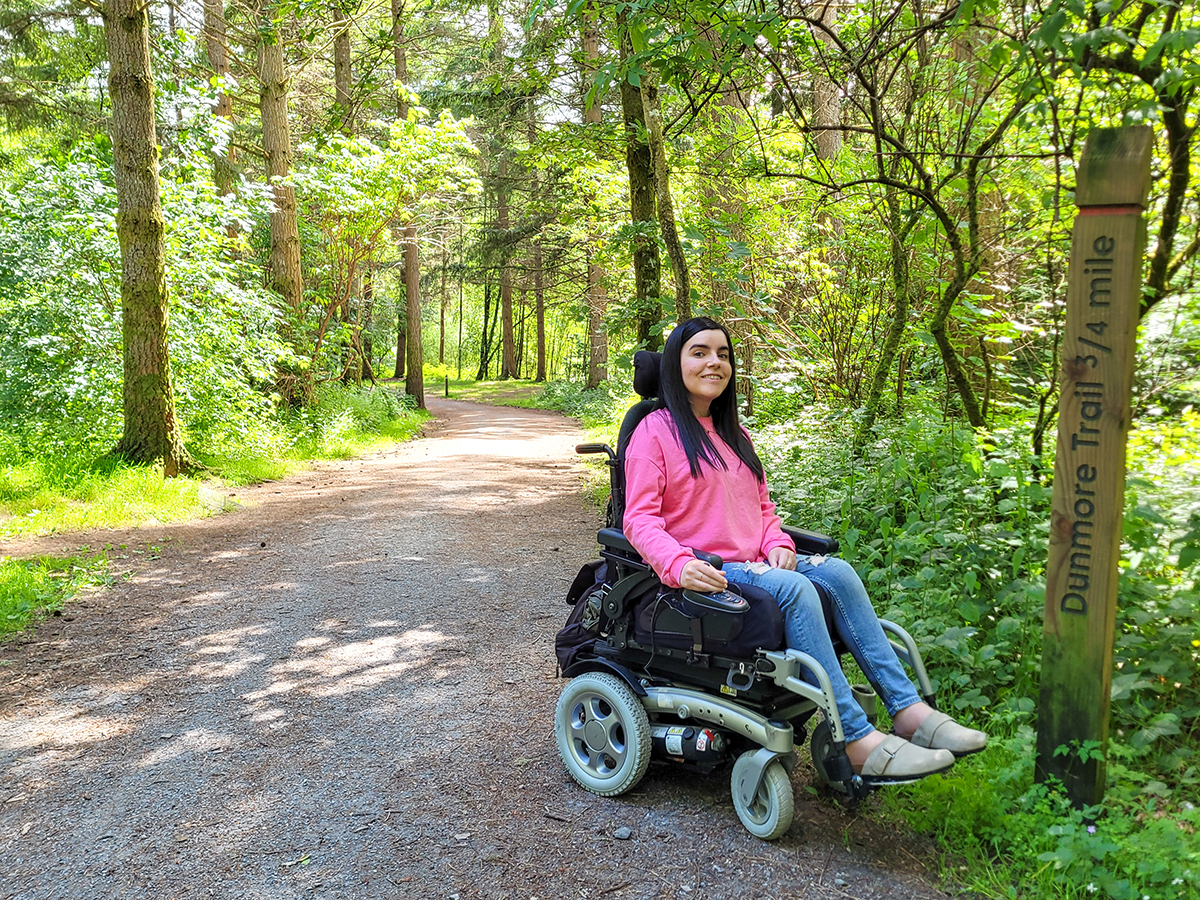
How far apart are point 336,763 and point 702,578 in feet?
5.91

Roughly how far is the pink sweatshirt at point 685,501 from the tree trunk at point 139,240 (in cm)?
714

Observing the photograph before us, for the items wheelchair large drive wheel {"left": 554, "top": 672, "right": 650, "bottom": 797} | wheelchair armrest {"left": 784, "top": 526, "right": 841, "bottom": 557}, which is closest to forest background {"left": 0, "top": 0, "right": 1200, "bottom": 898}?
wheelchair armrest {"left": 784, "top": 526, "right": 841, "bottom": 557}

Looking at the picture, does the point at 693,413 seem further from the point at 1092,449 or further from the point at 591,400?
the point at 591,400

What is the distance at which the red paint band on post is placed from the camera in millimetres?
2363

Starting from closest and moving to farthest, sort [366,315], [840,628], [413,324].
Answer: [840,628] → [413,324] → [366,315]

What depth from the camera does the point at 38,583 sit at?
543 centimetres

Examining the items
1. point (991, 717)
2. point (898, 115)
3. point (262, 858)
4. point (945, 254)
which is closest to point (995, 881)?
point (991, 717)

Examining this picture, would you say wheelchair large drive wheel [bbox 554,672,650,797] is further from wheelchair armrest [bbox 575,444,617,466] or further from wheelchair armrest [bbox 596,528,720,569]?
wheelchair armrest [bbox 575,444,617,466]

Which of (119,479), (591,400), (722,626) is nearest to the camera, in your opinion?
(722,626)

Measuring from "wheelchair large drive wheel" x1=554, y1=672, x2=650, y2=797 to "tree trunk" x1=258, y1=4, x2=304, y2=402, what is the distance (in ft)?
36.2

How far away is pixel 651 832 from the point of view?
9.31 ft

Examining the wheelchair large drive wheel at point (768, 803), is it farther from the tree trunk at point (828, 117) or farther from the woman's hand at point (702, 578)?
the tree trunk at point (828, 117)

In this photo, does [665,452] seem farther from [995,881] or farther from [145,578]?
[145,578]

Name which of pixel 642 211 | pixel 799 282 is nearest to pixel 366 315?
pixel 642 211
